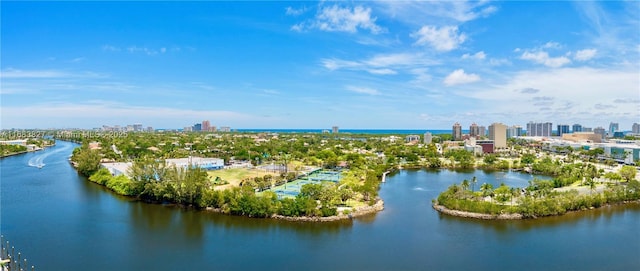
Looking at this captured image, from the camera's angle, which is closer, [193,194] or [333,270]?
[333,270]

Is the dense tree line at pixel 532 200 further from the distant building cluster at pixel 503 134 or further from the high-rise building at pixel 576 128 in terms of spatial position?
the high-rise building at pixel 576 128

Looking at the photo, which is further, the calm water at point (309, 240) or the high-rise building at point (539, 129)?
the high-rise building at point (539, 129)

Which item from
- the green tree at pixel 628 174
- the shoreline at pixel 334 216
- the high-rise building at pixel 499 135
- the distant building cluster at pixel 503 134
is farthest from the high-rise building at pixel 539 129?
the shoreline at pixel 334 216

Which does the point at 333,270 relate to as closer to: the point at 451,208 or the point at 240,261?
the point at 240,261

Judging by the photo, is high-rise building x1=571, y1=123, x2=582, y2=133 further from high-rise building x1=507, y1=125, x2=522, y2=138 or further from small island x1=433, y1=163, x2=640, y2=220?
small island x1=433, y1=163, x2=640, y2=220

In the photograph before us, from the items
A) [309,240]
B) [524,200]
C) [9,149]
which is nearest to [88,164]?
[309,240]

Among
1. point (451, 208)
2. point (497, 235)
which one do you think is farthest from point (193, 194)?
point (497, 235)
